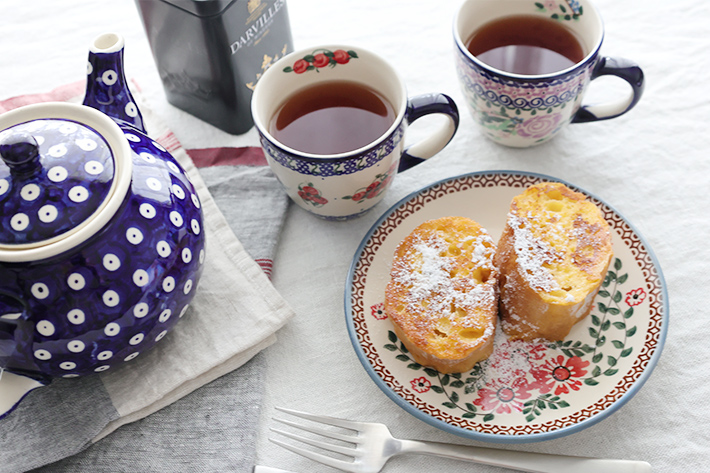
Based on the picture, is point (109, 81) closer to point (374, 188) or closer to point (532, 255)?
point (374, 188)

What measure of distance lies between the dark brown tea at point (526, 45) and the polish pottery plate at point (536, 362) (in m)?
0.27

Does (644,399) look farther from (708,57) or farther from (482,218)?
(708,57)

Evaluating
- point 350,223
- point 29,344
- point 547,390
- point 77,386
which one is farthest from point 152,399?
point 547,390

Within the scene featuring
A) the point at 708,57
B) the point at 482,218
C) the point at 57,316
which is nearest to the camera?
the point at 57,316

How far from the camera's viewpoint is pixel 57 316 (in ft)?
2.50

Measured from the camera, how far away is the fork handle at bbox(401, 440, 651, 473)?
84 cm

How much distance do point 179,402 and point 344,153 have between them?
48 centimetres

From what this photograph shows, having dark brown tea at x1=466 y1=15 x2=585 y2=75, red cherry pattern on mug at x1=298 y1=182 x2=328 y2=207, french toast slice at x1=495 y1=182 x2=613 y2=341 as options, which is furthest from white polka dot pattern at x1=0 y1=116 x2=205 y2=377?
dark brown tea at x1=466 y1=15 x2=585 y2=75

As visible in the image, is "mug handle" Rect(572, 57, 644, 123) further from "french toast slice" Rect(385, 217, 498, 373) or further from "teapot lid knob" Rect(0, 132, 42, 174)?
"teapot lid knob" Rect(0, 132, 42, 174)

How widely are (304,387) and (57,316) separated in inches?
15.6

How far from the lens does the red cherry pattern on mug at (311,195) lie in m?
1.04

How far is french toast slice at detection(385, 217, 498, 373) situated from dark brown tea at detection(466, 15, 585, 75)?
1.16ft

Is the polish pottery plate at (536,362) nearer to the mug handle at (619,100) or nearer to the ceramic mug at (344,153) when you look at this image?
the ceramic mug at (344,153)

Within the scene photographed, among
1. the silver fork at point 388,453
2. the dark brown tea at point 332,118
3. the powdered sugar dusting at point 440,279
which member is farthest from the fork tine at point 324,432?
the dark brown tea at point 332,118
